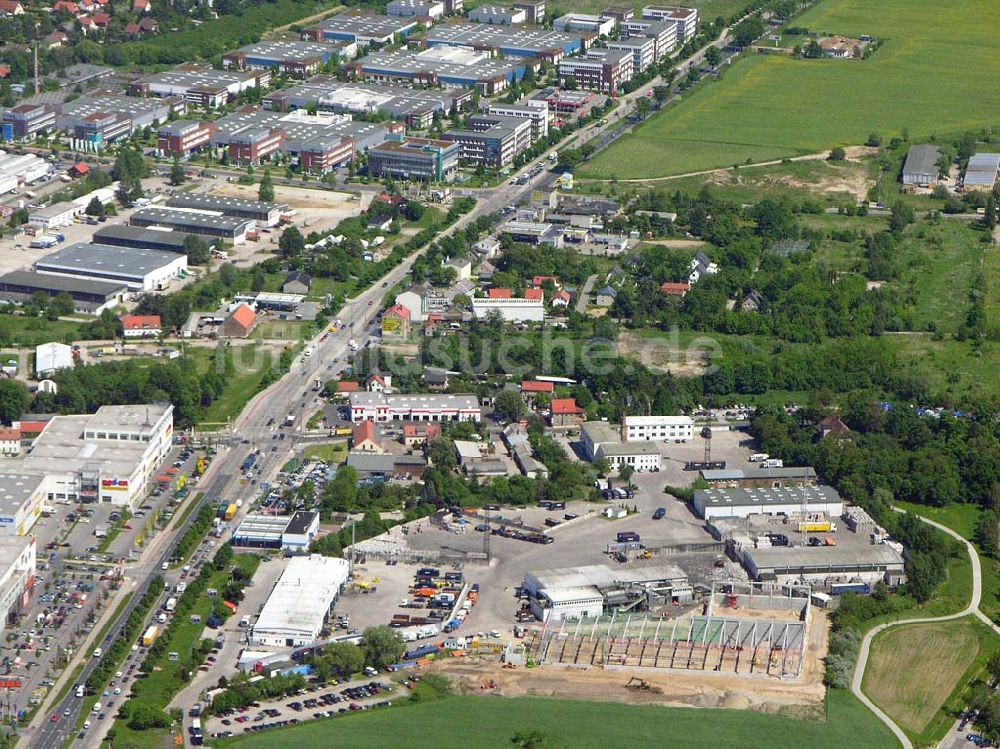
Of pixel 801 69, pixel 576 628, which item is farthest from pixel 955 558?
pixel 801 69

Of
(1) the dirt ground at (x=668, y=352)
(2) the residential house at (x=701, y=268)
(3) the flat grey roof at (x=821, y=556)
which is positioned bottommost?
(2) the residential house at (x=701, y=268)

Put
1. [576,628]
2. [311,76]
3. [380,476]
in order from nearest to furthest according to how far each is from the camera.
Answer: [576,628]
[380,476]
[311,76]

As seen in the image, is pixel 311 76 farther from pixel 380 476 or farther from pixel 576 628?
pixel 576 628

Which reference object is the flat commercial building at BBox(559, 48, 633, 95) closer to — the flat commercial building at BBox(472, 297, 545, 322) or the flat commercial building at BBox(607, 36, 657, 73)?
the flat commercial building at BBox(607, 36, 657, 73)

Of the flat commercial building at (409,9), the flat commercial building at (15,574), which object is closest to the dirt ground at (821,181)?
the flat commercial building at (409,9)

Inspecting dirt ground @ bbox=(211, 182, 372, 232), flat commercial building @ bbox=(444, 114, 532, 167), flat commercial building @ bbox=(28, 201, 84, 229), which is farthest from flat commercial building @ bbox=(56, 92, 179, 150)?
flat commercial building @ bbox=(444, 114, 532, 167)

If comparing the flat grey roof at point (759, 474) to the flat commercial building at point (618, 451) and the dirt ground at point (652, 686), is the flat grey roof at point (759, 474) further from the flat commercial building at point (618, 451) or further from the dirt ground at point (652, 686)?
the dirt ground at point (652, 686)
